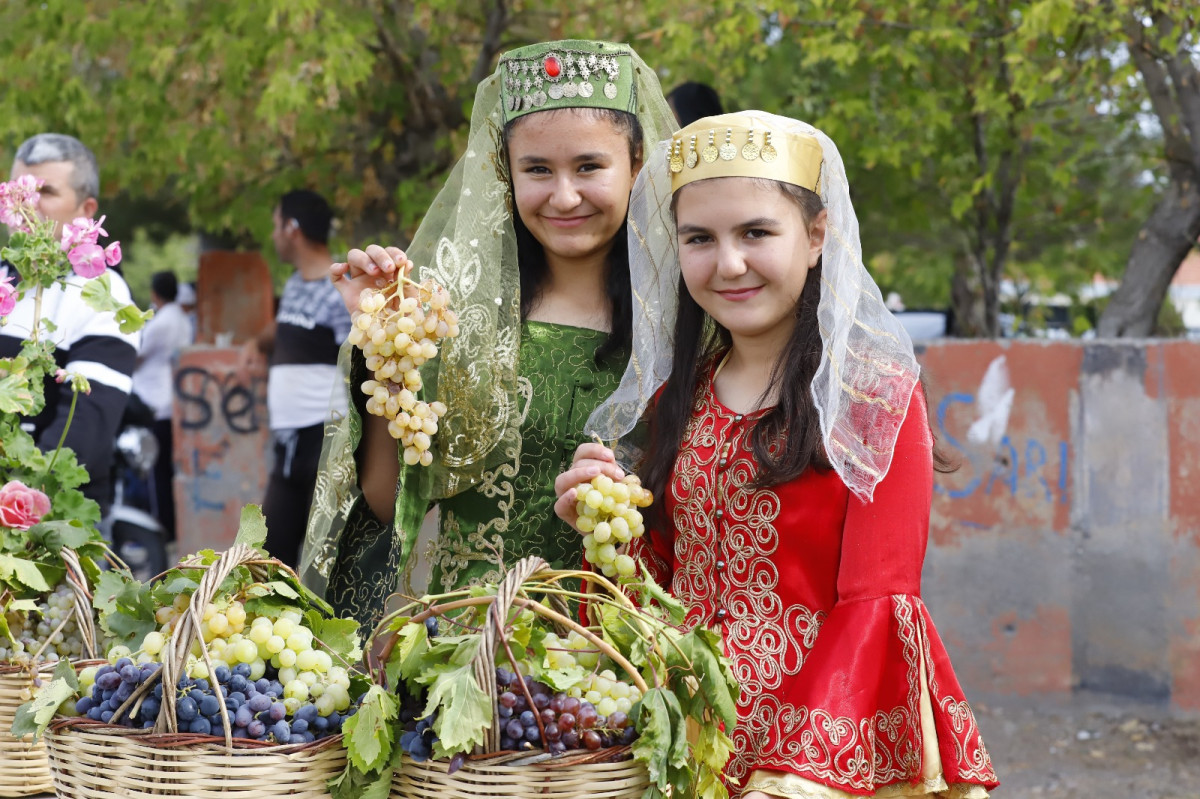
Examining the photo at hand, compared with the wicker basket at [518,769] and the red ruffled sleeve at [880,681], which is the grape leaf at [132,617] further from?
the red ruffled sleeve at [880,681]

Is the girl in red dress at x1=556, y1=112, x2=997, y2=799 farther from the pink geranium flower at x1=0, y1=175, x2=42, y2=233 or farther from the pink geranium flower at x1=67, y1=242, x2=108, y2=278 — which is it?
the pink geranium flower at x1=0, y1=175, x2=42, y2=233

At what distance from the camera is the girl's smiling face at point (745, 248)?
6.09ft

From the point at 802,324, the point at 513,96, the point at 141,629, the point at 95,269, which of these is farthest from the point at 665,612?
the point at 95,269

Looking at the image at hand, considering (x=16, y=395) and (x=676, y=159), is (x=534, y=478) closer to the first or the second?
(x=676, y=159)

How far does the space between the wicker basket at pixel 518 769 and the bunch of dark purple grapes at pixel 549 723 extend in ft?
0.05

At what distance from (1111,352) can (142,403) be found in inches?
192

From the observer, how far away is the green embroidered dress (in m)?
2.29

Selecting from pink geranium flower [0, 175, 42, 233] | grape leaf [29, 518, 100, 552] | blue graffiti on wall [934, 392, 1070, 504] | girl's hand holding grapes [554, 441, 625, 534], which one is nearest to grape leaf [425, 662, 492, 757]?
girl's hand holding grapes [554, 441, 625, 534]

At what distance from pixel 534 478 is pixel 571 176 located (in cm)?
55

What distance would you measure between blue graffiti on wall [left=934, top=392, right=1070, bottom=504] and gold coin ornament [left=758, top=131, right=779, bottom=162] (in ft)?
11.8

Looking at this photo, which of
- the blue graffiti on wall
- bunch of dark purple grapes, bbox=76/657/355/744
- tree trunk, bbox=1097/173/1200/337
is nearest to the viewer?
bunch of dark purple grapes, bbox=76/657/355/744

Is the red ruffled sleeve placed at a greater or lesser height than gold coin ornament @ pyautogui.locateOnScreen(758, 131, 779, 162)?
lesser

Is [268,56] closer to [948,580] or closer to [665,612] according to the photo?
[948,580]

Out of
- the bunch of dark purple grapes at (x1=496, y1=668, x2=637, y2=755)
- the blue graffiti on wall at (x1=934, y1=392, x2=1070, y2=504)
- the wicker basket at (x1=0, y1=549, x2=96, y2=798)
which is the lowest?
the wicker basket at (x1=0, y1=549, x2=96, y2=798)
